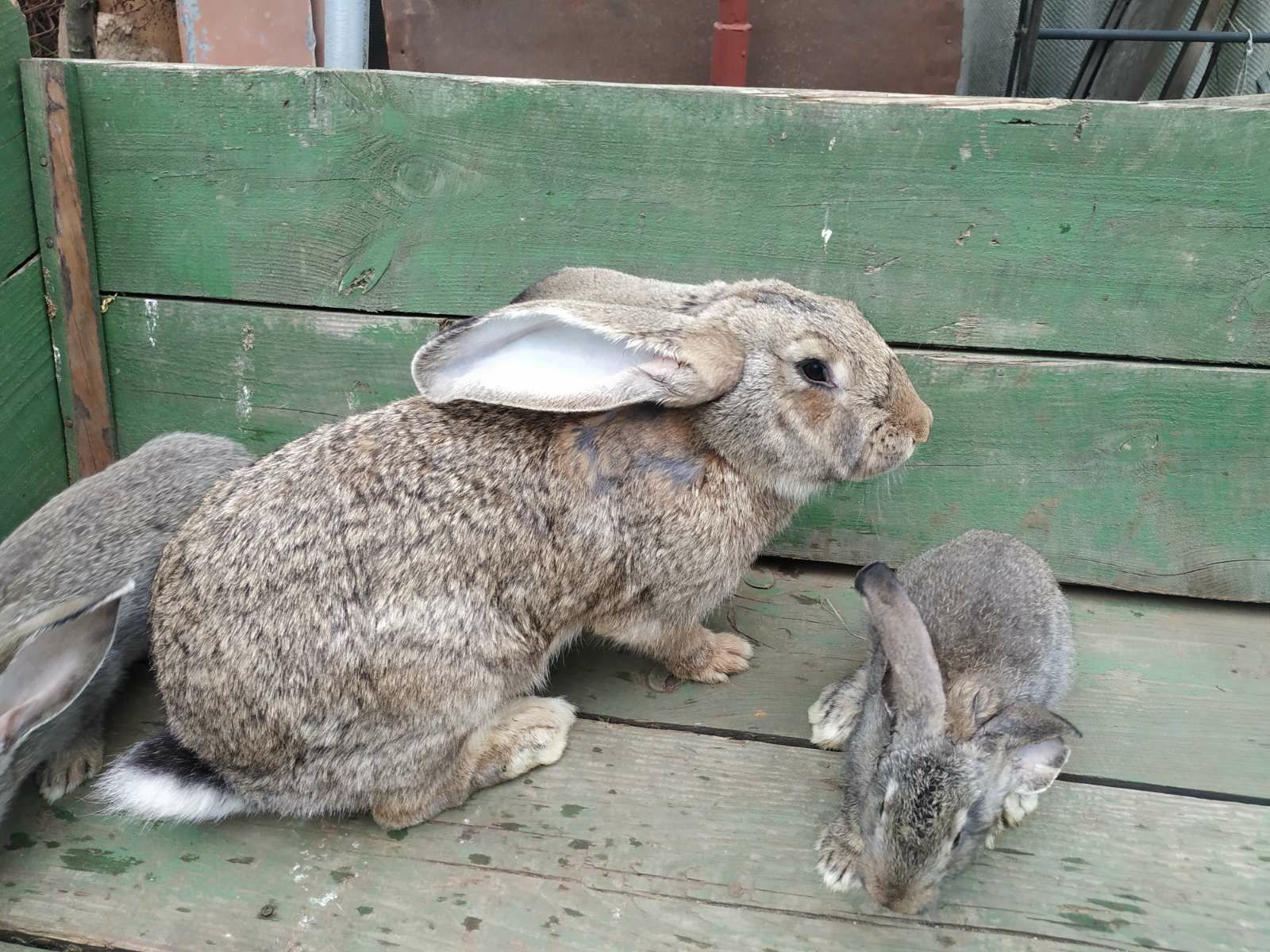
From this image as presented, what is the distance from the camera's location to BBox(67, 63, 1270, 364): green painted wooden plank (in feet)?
7.94

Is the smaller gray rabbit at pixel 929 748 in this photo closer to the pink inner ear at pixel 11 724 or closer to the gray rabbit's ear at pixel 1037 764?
the gray rabbit's ear at pixel 1037 764

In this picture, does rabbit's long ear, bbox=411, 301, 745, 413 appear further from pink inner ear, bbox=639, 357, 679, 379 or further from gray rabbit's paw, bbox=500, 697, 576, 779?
gray rabbit's paw, bbox=500, 697, 576, 779

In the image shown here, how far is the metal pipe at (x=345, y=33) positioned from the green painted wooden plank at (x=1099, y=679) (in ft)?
6.52

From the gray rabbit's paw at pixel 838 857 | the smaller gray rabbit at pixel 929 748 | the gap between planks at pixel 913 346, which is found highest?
the gap between planks at pixel 913 346

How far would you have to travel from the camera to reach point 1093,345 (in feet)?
8.48

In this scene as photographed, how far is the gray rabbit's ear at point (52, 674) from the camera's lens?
190 centimetres

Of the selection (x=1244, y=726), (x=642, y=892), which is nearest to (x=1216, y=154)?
(x=1244, y=726)

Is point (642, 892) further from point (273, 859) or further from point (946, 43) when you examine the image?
point (946, 43)

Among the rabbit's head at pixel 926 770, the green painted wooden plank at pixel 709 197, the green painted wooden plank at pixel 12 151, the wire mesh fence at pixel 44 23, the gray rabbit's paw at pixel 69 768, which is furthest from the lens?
the wire mesh fence at pixel 44 23

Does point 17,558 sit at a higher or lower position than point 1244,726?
higher

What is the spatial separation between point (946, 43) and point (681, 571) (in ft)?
6.25

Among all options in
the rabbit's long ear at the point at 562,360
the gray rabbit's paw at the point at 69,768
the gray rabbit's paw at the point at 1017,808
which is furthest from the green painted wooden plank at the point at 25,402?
the gray rabbit's paw at the point at 1017,808

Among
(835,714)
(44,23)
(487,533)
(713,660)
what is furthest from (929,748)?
(44,23)

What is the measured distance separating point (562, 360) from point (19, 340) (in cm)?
163
